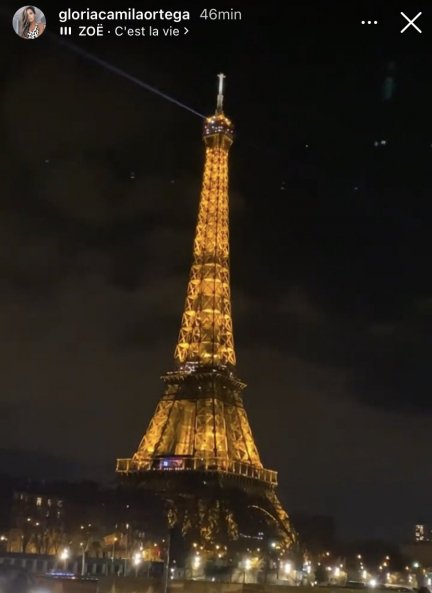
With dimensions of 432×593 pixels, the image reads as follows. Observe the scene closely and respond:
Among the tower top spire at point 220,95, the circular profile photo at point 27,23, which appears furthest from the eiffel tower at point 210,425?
the circular profile photo at point 27,23

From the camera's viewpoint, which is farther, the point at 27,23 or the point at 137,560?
the point at 137,560

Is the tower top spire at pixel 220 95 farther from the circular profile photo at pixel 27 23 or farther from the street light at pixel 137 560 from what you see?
the circular profile photo at pixel 27 23

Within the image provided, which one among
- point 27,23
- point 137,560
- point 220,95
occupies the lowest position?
point 137,560

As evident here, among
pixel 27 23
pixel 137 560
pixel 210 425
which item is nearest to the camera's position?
pixel 27 23

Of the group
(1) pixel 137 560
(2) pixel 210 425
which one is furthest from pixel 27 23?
(2) pixel 210 425

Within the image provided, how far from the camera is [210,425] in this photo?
7500 cm

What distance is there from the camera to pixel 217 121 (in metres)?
79.1

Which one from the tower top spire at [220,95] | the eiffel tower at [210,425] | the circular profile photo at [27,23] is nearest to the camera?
the circular profile photo at [27,23]

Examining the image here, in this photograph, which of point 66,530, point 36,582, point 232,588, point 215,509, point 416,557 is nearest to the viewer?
point 36,582

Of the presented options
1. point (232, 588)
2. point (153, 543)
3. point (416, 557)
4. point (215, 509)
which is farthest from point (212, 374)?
point (416, 557)

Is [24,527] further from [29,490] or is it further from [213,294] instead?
[213,294]

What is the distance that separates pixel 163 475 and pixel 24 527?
1247 centimetres

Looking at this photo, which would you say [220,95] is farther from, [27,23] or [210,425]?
[27,23]

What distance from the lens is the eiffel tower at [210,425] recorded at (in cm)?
7169
